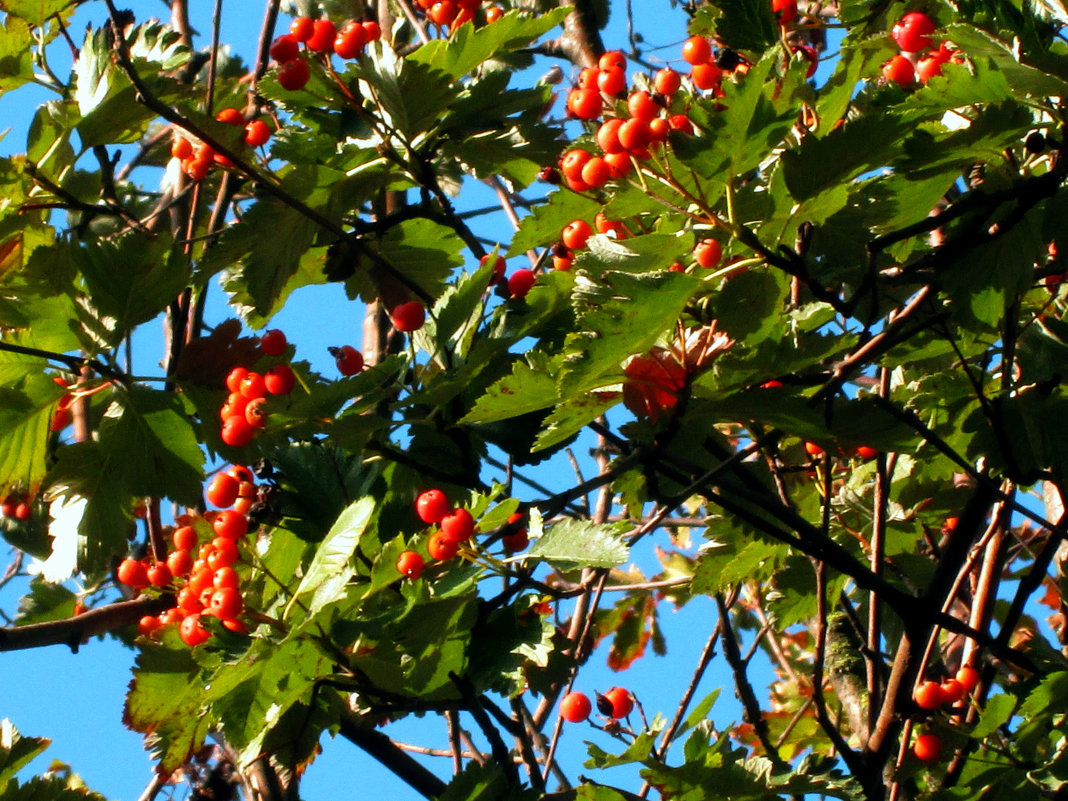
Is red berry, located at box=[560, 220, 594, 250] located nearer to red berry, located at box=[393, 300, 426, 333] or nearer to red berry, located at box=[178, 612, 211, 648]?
red berry, located at box=[393, 300, 426, 333]

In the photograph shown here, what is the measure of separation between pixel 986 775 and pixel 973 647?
86cm

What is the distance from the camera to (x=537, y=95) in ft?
8.28

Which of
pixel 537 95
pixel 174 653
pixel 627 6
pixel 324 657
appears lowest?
pixel 324 657

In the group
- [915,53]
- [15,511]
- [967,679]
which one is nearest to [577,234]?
[915,53]

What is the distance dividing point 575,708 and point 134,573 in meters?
1.09

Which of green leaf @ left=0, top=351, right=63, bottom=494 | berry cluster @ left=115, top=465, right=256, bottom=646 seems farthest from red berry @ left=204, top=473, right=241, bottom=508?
green leaf @ left=0, top=351, right=63, bottom=494

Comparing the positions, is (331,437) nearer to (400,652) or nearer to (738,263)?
(400,652)

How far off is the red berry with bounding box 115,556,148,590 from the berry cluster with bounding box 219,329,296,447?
0.53 m

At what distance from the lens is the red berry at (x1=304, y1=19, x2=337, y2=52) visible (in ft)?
8.14

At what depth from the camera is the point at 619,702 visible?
2.64 meters

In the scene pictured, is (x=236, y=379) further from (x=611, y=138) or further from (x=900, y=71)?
(x=900, y=71)

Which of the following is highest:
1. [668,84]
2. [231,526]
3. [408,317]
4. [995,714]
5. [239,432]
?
[668,84]

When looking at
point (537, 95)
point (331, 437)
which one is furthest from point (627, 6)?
point (331, 437)

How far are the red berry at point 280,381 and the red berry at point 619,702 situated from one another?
41.2 inches
